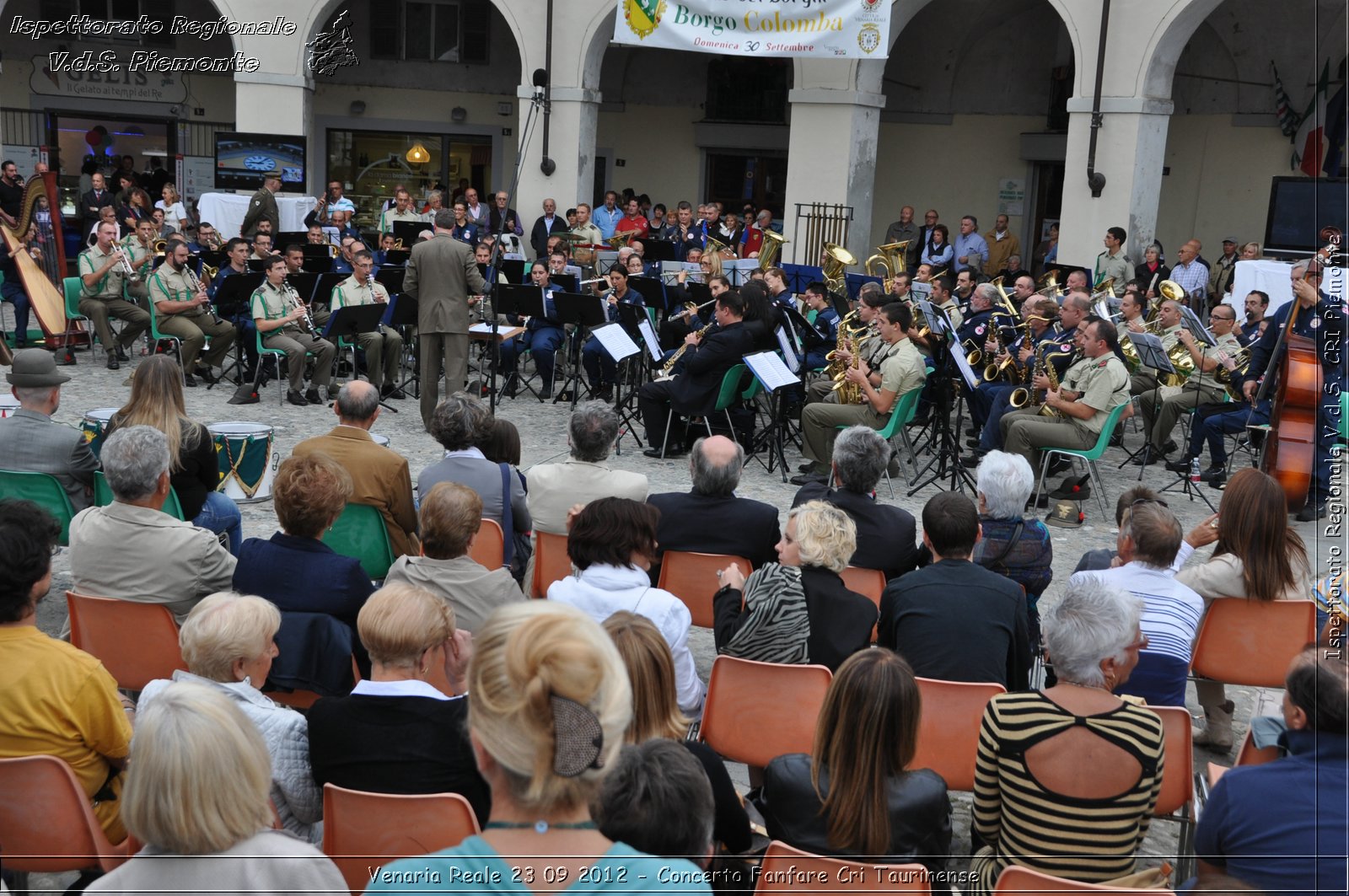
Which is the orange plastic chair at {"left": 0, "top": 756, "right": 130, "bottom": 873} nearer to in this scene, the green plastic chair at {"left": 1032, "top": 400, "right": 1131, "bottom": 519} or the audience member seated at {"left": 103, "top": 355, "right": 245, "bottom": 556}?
the audience member seated at {"left": 103, "top": 355, "right": 245, "bottom": 556}

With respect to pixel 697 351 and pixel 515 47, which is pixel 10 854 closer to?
pixel 697 351

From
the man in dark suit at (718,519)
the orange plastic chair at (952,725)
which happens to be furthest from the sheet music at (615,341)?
the orange plastic chair at (952,725)

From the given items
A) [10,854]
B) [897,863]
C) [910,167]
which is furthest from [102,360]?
[910,167]

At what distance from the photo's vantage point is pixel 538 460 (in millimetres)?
9031

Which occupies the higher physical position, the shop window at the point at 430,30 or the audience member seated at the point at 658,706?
the shop window at the point at 430,30

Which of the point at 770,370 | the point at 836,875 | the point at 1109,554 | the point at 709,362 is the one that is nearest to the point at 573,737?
the point at 836,875

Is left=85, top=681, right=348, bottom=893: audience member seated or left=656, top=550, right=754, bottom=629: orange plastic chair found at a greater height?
left=85, top=681, right=348, bottom=893: audience member seated

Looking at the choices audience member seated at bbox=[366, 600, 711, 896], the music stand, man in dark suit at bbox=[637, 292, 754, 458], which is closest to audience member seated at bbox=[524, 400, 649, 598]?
audience member seated at bbox=[366, 600, 711, 896]

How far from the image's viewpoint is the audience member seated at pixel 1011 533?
4590mm

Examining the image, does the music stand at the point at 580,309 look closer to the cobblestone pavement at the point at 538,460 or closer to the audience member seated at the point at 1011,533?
the cobblestone pavement at the point at 538,460

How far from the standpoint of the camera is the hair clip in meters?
1.83

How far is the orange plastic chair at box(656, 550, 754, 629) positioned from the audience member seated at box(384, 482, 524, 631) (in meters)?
0.86

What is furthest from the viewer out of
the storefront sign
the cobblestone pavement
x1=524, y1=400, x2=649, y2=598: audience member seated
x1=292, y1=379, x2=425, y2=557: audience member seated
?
the storefront sign

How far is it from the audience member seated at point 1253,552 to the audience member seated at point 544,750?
10.6 feet
